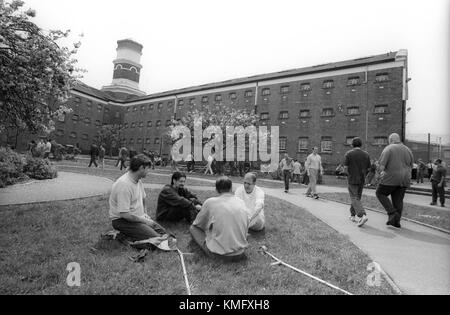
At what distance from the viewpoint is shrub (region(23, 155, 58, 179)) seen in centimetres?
1271

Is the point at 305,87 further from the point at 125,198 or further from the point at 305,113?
the point at 125,198

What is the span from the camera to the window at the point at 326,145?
30.6 m

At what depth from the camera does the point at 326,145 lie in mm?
31000

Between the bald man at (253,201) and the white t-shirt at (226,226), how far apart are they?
1325 millimetres

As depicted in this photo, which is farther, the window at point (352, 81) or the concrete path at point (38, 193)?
the window at point (352, 81)

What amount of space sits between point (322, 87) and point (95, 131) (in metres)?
41.3

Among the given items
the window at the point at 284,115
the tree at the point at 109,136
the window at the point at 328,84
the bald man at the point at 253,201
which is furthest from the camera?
the tree at the point at 109,136

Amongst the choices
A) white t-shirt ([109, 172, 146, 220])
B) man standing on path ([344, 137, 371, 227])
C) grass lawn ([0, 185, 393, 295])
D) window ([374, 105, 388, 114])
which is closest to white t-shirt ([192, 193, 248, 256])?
grass lawn ([0, 185, 393, 295])

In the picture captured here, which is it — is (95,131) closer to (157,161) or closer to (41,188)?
(157,161)

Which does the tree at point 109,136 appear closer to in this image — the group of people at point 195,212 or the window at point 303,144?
the window at point 303,144

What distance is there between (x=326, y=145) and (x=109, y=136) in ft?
122

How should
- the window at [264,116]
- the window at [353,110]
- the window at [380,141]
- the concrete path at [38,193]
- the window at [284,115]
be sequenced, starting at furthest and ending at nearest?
the window at [264,116] → the window at [284,115] → the window at [353,110] → the window at [380,141] → the concrete path at [38,193]

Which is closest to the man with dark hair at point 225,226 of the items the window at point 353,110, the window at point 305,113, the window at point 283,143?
the window at point 353,110

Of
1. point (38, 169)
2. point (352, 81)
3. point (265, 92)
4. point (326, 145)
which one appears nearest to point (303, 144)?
point (326, 145)
